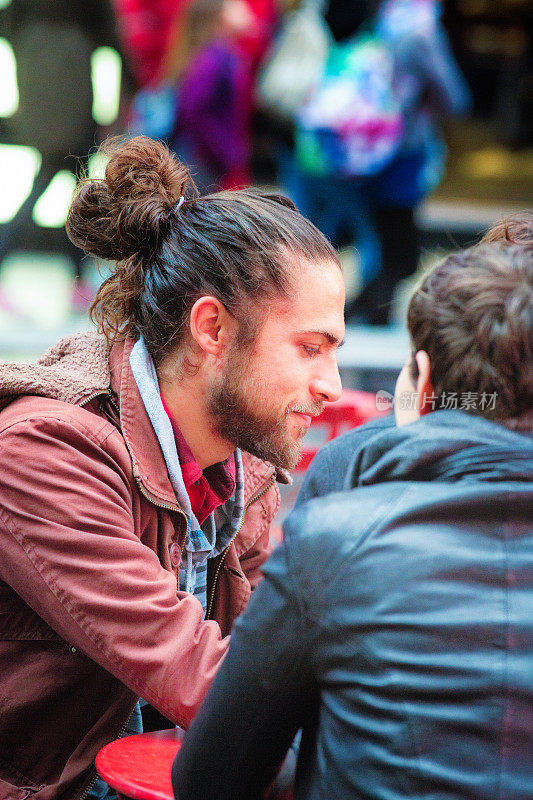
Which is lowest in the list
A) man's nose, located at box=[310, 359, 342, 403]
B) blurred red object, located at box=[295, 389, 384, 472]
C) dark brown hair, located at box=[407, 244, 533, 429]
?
blurred red object, located at box=[295, 389, 384, 472]

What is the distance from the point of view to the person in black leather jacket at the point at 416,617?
0.95 m

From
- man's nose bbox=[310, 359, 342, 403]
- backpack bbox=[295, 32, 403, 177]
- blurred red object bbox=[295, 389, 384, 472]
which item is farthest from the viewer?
backpack bbox=[295, 32, 403, 177]

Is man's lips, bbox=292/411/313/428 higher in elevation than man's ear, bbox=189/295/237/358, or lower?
lower

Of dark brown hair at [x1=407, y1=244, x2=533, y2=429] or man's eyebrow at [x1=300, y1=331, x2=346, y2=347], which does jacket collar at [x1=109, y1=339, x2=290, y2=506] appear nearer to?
man's eyebrow at [x1=300, y1=331, x2=346, y2=347]

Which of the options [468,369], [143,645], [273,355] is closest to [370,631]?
[468,369]

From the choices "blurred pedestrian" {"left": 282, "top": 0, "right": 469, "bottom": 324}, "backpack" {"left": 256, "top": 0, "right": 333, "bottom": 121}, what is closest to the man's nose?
"blurred pedestrian" {"left": 282, "top": 0, "right": 469, "bottom": 324}

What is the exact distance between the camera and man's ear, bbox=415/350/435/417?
1.13 metres

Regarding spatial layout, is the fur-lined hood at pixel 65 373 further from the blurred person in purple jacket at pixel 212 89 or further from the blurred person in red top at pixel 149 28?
the blurred person in red top at pixel 149 28

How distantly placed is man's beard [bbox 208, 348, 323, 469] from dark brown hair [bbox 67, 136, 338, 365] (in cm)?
10

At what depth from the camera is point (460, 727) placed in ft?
3.12

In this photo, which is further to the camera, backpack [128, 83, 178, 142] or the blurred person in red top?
the blurred person in red top

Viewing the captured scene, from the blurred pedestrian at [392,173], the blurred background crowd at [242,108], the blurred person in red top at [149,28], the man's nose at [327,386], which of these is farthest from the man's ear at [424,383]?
the blurred person in red top at [149,28]

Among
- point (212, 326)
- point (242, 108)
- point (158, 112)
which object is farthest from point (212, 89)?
point (212, 326)
